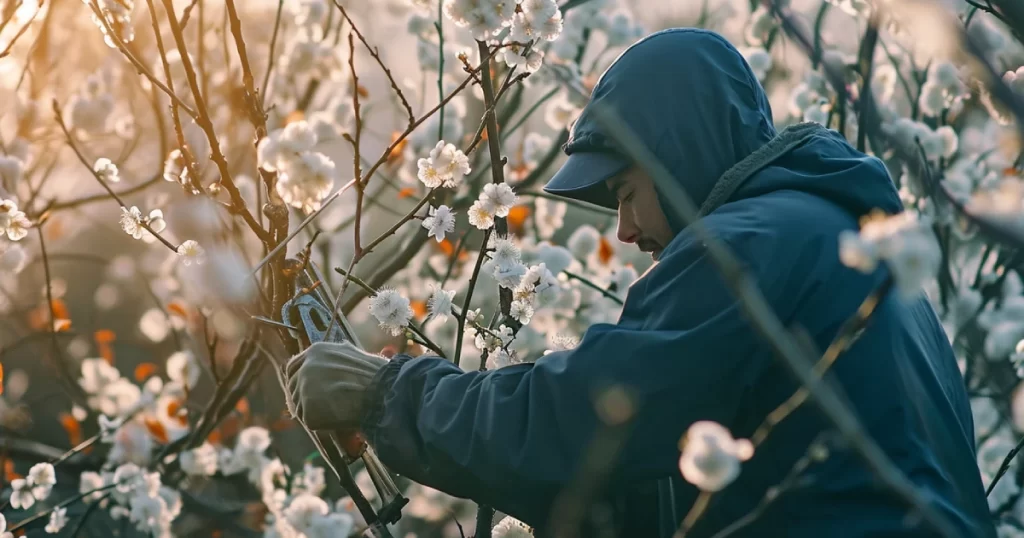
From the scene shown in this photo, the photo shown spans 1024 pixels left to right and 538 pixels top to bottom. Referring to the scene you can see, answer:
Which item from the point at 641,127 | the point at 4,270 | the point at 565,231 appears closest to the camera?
the point at 641,127

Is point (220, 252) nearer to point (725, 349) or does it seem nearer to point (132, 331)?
point (725, 349)

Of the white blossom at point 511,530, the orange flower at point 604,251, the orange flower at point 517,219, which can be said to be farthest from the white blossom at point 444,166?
the orange flower at point 604,251

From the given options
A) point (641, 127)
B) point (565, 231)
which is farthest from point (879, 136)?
point (565, 231)

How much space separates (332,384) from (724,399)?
0.61 m

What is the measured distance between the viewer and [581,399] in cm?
135

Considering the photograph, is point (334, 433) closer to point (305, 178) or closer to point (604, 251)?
point (305, 178)

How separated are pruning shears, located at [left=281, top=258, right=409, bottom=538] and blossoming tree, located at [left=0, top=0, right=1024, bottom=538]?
37 millimetres

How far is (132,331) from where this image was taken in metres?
8.85

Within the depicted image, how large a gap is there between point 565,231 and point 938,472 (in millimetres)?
7361

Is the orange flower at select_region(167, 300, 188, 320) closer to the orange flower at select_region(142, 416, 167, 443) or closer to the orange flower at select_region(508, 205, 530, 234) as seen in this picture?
the orange flower at select_region(142, 416, 167, 443)

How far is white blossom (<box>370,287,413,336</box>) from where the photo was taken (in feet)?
6.03

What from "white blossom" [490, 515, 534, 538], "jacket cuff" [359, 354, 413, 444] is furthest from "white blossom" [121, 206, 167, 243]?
"white blossom" [490, 515, 534, 538]

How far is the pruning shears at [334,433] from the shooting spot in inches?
64.4

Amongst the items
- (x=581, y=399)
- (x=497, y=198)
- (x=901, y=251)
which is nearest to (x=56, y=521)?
(x=497, y=198)
